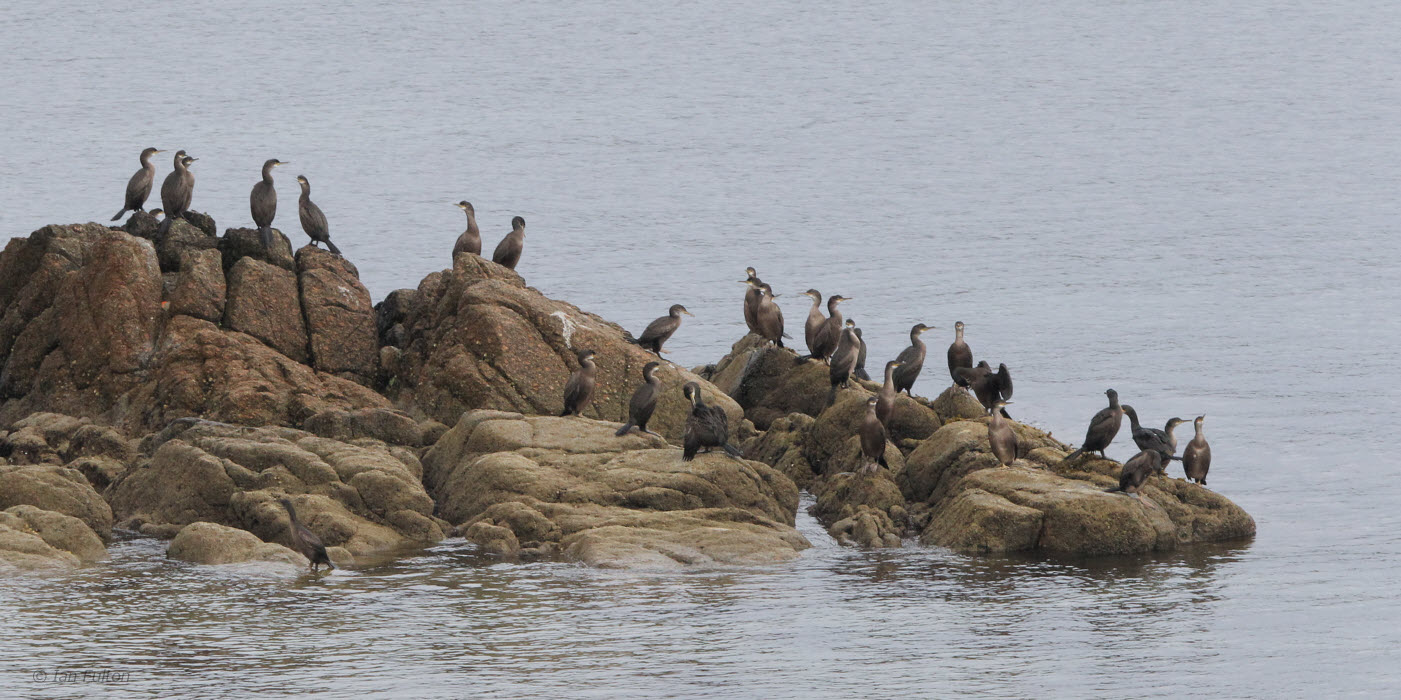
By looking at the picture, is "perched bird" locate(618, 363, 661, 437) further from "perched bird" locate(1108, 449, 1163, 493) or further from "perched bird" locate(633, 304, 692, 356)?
"perched bird" locate(1108, 449, 1163, 493)

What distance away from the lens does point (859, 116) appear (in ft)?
301

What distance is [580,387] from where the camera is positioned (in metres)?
30.5

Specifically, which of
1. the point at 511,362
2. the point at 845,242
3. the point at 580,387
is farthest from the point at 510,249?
the point at 845,242

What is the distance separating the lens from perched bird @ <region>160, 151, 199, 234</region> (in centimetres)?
3356

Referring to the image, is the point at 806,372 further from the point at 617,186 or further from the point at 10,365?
the point at 617,186

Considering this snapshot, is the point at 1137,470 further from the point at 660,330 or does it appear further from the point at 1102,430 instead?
the point at 660,330

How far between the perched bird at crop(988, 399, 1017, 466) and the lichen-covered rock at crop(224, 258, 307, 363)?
13253 millimetres

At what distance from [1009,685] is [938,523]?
303 inches

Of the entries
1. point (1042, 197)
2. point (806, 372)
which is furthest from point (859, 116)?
point (806, 372)

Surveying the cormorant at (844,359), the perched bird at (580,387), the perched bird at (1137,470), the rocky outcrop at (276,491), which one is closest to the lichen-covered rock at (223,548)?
the rocky outcrop at (276,491)

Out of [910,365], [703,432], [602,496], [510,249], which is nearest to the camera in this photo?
[602,496]

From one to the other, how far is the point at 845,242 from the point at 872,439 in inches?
1650

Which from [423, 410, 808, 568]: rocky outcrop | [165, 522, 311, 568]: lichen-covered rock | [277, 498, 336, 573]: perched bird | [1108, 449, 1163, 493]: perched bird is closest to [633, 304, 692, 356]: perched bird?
[423, 410, 808, 568]: rocky outcrop

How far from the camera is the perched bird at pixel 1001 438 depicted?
28.0 metres
